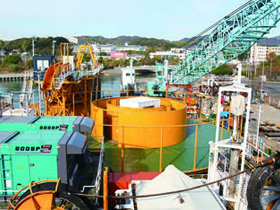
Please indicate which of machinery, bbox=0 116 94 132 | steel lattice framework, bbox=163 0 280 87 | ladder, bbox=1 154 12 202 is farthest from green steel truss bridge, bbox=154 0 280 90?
ladder, bbox=1 154 12 202

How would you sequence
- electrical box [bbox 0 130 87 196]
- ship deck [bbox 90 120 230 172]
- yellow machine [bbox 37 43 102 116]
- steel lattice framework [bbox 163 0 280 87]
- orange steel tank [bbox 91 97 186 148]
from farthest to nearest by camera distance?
steel lattice framework [bbox 163 0 280 87] → yellow machine [bbox 37 43 102 116] → orange steel tank [bbox 91 97 186 148] → ship deck [bbox 90 120 230 172] → electrical box [bbox 0 130 87 196]

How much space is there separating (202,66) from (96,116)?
1816cm

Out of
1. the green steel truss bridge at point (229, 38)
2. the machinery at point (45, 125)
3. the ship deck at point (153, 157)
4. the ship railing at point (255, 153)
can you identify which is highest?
the green steel truss bridge at point (229, 38)

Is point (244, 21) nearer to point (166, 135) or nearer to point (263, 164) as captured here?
point (166, 135)

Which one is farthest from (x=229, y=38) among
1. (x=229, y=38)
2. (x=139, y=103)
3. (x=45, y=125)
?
(x=45, y=125)

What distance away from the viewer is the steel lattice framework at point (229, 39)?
23969 millimetres

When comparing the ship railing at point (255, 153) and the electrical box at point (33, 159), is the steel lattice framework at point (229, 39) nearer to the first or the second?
the ship railing at point (255, 153)

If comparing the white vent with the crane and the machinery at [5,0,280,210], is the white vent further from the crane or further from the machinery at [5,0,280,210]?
the crane

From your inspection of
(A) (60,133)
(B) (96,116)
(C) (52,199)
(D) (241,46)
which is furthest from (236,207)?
(D) (241,46)

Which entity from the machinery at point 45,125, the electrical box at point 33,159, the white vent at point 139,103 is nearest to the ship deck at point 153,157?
the machinery at point 45,125

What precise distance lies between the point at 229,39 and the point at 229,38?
0.40 ft

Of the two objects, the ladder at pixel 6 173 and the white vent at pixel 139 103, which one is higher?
the white vent at pixel 139 103

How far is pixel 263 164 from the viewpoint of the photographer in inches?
297

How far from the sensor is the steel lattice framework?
23969mm
